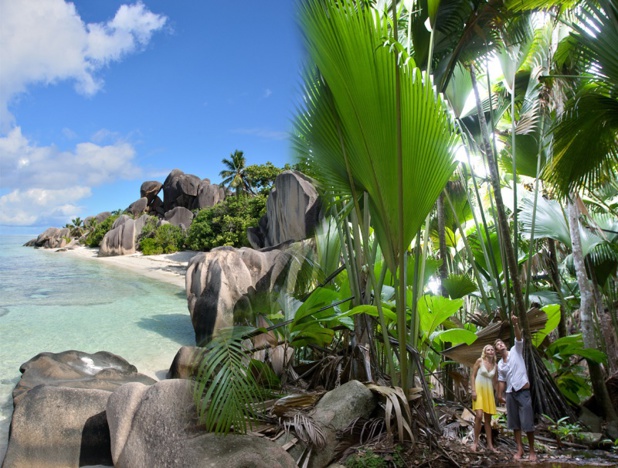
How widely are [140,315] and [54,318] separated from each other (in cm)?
226

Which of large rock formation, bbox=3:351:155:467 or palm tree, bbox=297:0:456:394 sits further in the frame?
large rock formation, bbox=3:351:155:467

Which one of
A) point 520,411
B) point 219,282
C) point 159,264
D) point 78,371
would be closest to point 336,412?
point 520,411

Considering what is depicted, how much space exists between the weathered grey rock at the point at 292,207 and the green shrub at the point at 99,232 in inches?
1051

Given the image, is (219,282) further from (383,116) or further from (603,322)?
(383,116)

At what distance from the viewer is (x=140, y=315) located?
13211 mm

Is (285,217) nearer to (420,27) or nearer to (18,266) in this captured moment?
(420,27)

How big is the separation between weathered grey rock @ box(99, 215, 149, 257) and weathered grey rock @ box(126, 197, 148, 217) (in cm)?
909

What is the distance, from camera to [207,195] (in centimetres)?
4047

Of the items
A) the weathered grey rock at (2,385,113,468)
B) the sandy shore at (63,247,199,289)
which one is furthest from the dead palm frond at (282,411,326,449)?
the sandy shore at (63,247,199,289)

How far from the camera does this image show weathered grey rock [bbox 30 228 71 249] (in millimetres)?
46625

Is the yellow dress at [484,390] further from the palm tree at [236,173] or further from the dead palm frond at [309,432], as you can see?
the palm tree at [236,173]

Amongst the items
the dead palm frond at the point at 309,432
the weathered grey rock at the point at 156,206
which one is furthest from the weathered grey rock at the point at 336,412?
the weathered grey rock at the point at 156,206

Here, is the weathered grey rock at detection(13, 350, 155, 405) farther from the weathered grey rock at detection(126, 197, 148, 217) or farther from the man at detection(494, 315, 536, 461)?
the weathered grey rock at detection(126, 197, 148, 217)

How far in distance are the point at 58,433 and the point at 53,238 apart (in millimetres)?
50034
